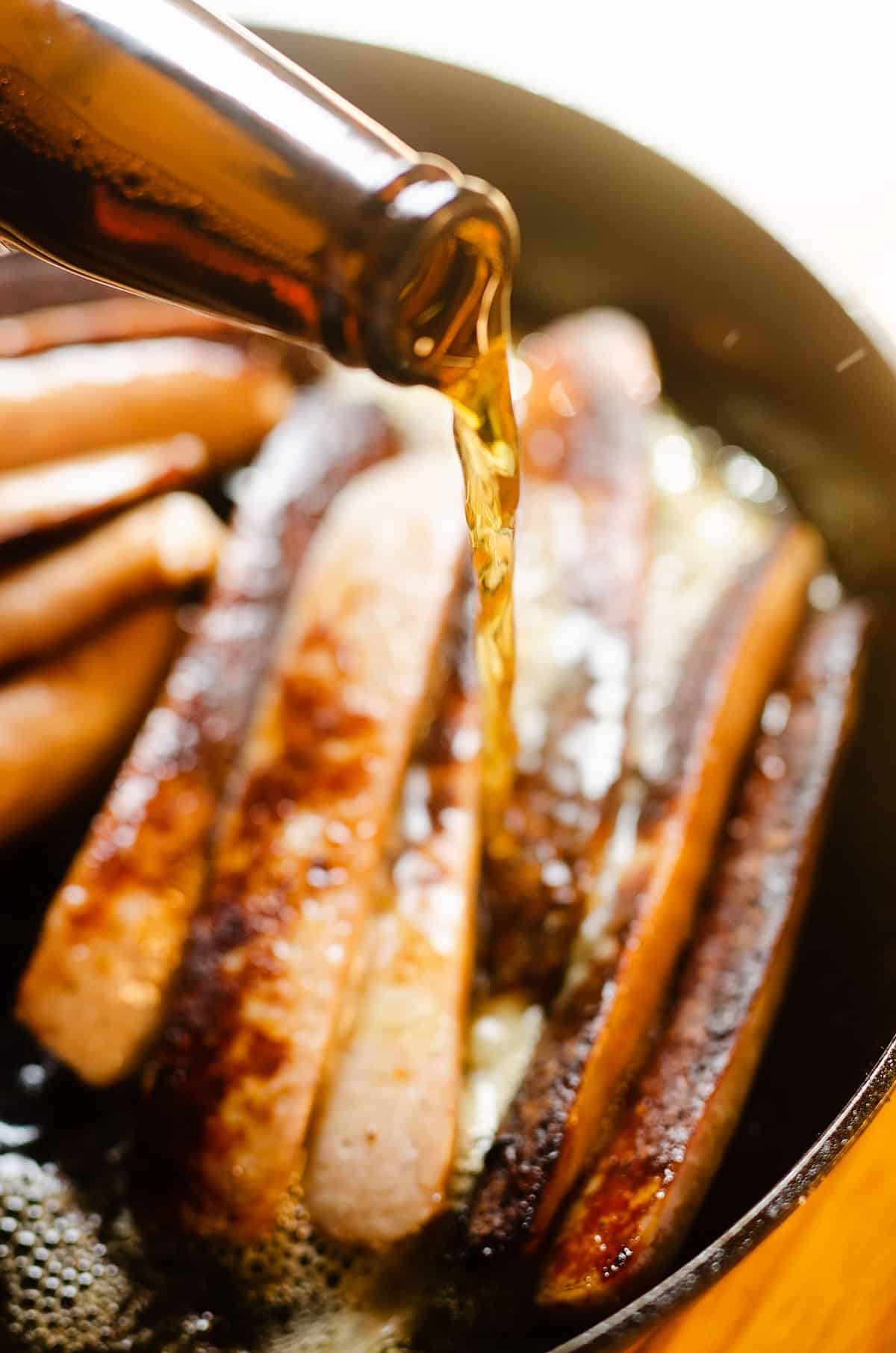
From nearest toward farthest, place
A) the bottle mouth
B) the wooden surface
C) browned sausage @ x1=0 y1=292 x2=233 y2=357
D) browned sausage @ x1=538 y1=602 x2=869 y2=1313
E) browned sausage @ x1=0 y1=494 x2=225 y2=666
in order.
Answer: the bottle mouth < the wooden surface < browned sausage @ x1=538 y1=602 x2=869 y2=1313 < browned sausage @ x1=0 y1=494 x2=225 y2=666 < browned sausage @ x1=0 y1=292 x2=233 y2=357

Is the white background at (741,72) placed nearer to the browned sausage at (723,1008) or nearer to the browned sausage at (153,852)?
the browned sausage at (723,1008)

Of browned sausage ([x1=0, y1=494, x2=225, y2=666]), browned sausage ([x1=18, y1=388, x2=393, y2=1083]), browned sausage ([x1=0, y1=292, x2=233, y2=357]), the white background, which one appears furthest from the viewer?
the white background

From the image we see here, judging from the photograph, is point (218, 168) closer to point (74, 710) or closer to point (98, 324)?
point (74, 710)

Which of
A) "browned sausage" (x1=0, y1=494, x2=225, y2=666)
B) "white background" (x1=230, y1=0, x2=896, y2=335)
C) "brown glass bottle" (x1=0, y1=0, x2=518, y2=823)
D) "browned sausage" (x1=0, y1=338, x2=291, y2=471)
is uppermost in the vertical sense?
"white background" (x1=230, y1=0, x2=896, y2=335)

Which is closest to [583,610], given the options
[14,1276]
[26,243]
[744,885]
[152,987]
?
[744,885]

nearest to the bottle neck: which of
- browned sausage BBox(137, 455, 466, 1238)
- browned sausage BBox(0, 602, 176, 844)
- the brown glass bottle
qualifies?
the brown glass bottle

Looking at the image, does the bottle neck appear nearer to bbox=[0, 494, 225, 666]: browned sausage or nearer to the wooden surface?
bbox=[0, 494, 225, 666]: browned sausage
